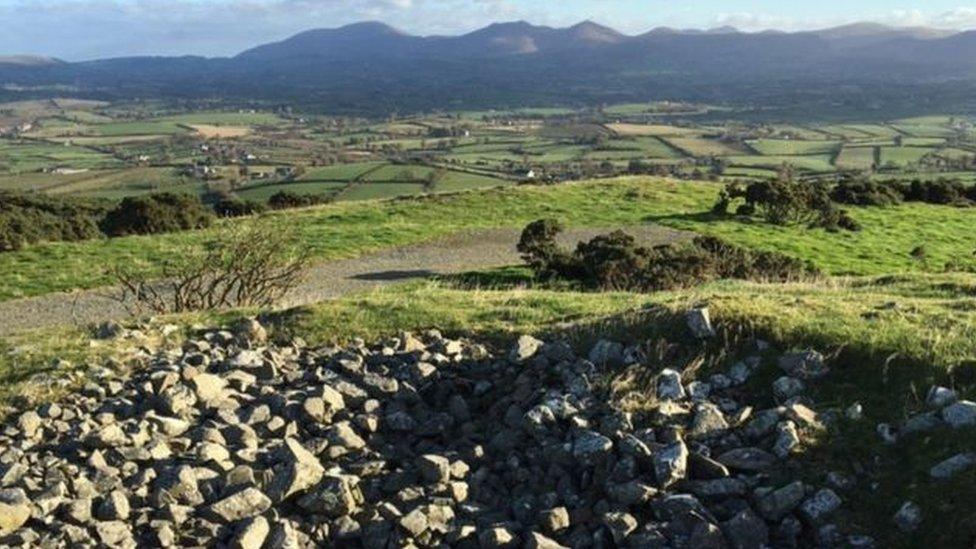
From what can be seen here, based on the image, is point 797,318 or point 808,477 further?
point 797,318

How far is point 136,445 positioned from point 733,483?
237 inches

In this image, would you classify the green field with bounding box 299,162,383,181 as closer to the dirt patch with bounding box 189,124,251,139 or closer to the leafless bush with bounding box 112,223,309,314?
the leafless bush with bounding box 112,223,309,314

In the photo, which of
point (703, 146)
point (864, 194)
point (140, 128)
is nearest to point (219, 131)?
point (140, 128)

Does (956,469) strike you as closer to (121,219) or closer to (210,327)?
(210,327)

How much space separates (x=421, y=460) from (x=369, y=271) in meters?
19.9

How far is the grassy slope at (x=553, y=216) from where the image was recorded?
28.5 metres

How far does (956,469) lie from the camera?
7.41m

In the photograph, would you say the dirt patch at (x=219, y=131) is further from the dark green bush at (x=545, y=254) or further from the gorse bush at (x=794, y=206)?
the dark green bush at (x=545, y=254)

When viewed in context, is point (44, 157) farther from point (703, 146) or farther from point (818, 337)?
point (818, 337)

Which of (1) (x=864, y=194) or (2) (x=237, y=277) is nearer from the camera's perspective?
(2) (x=237, y=277)

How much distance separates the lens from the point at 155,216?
121ft

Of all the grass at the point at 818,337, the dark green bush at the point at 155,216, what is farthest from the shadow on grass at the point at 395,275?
the dark green bush at the point at 155,216

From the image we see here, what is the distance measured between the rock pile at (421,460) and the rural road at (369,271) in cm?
647

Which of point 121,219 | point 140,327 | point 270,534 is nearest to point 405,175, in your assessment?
point 121,219
